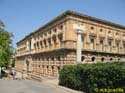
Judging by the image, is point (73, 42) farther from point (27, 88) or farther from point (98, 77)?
point (98, 77)

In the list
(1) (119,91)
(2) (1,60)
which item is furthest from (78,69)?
(2) (1,60)

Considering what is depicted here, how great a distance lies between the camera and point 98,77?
61.5 ft

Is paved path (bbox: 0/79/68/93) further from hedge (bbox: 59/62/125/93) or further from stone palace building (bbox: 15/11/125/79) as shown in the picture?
stone palace building (bbox: 15/11/125/79)

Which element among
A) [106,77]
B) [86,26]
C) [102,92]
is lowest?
[102,92]

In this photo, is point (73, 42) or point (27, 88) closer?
point (27, 88)

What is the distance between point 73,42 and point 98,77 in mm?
16582

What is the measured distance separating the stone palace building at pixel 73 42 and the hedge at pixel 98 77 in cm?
1122

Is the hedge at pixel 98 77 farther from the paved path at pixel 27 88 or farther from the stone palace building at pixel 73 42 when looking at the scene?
the stone palace building at pixel 73 42

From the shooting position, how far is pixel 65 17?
36.0 meters

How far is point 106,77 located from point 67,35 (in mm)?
17726

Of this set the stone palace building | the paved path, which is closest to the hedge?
the paved path

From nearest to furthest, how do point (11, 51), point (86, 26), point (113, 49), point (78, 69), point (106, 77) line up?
point (106, 77) → point (78, 69) → point (86, 26) → point (113, 49) → point (11, 51)

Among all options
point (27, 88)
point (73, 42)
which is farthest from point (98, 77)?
point (73, 42)

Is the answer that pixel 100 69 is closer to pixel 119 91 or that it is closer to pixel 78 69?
pixel 119 91
